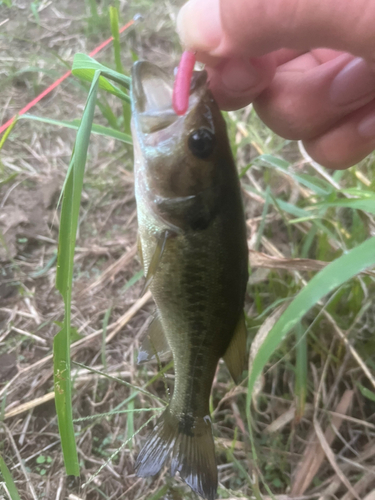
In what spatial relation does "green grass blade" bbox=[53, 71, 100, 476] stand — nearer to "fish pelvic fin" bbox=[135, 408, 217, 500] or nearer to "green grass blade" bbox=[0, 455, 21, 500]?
"green grass blade" bbox=[0, 455, 21, 500]

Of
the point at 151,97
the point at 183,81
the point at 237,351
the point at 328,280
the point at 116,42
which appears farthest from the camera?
the point at 116,42

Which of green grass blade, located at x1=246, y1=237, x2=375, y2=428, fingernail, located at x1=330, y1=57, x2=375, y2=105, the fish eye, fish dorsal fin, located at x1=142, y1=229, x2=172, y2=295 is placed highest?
fingernail, located at x1=330, y1=57, x2=375, y2=105

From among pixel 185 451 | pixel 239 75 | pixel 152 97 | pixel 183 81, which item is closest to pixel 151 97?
pixel 152 97

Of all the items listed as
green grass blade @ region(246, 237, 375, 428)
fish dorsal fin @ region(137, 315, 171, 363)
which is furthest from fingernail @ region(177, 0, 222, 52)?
fish dorsal fin @ region(137, 315, 171, 363)

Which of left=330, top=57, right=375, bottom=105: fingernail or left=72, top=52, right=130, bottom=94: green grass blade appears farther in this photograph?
left=330, top=57, right=375, bottom=105: fingernail

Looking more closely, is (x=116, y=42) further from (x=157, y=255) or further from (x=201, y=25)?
(x=157, y=255)

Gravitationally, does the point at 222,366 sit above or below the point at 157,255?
below

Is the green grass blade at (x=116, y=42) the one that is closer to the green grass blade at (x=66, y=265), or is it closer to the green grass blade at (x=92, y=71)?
the green grass blade at (x=92, y=71)
